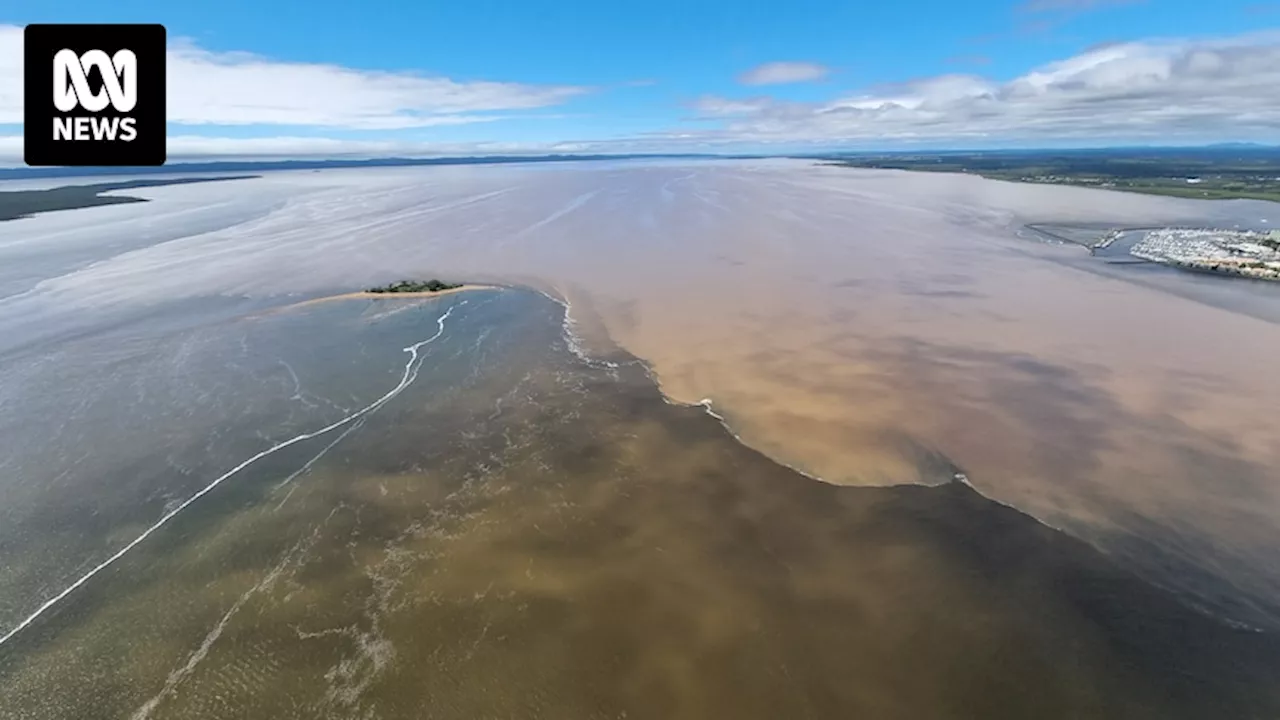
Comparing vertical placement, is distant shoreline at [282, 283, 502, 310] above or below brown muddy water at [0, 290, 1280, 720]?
above

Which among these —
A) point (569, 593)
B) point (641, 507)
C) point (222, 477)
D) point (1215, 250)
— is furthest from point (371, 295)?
point (1215, 250)

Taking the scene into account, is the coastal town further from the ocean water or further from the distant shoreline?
the distant shoreline

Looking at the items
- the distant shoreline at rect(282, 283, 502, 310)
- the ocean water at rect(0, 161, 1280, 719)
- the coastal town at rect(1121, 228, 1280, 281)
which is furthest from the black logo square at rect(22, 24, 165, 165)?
the coastal town at rect(1121, 228, 1280, 281)

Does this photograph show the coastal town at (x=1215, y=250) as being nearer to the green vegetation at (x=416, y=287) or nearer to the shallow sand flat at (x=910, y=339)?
the shallow sand flat at (x=910, y=339)

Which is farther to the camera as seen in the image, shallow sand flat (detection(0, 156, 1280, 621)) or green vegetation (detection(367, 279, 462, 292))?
green vegetation (detection(367, 279, 462, 292))

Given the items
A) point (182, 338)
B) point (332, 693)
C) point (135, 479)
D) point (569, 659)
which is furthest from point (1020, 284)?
point (182, 338)

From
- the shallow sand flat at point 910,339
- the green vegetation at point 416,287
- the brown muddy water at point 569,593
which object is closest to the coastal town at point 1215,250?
the shallow sand flat at point 910,339
